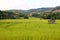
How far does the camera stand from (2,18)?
492 centimetres

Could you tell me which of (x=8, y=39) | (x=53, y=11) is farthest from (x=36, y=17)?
(x=8, y=39)

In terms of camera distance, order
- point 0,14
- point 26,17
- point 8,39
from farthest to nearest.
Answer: point 26,17
point 0,14
point 8,39

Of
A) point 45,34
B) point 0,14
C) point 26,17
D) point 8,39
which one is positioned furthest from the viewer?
point 26,17

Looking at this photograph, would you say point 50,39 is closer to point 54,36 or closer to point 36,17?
point 54,36

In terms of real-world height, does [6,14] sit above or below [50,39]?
above

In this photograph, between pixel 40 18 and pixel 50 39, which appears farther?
pixel 40 18

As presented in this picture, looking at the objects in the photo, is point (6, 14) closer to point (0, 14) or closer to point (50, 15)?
point (0, 14)

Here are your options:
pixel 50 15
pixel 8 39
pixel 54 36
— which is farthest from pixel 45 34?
pixel 50 15

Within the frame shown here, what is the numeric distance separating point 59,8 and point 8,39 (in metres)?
2.32

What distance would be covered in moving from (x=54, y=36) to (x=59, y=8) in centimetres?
174

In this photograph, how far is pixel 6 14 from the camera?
4934 millimetres

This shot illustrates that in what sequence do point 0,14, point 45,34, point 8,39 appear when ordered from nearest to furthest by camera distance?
point 8,39 < point 45,34 < point 0,14

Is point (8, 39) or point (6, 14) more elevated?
point (6, 14)

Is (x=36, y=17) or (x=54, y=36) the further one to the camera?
(x=36, y=17)
